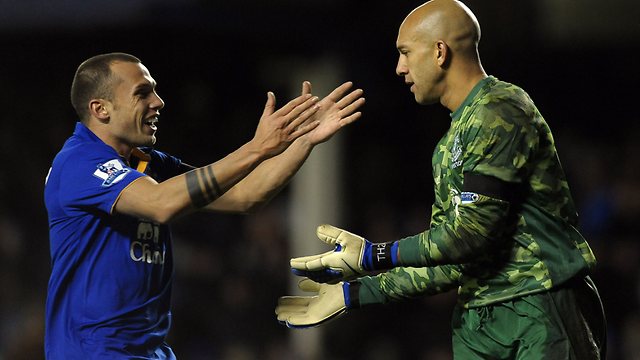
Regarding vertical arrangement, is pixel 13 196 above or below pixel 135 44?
below

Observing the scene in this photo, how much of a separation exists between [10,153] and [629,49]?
19.1ft

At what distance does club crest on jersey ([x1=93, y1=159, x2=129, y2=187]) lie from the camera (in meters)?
4.22

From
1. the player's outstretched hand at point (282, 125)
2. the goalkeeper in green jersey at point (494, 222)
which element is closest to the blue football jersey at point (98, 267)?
the player's outstretched hand at point (282, 125)

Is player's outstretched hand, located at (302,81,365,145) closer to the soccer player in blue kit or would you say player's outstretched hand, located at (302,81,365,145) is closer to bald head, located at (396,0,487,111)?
the soccer player in blue kit

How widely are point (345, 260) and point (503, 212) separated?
73 centimetres

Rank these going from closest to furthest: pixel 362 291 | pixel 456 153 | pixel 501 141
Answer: pixel 501 141 < pixel 456 153 < pixel 362 291

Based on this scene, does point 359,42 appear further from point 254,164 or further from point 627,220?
point 254,164

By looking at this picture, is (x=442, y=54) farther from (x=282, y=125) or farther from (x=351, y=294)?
(x=351, y=294)

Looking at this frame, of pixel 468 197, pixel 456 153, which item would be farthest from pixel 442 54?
pixel 468 197

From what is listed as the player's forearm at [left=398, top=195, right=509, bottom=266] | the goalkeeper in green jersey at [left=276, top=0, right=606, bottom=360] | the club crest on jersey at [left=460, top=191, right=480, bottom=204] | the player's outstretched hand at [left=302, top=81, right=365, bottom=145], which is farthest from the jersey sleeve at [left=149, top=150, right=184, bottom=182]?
the club crest on jersey at [left=460, top=191, right=480, bottom=204]

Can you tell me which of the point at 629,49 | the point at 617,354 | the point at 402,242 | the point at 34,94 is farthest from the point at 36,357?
the point at 629,49

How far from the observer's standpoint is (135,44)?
10.0 meters

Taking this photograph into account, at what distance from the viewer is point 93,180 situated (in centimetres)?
424

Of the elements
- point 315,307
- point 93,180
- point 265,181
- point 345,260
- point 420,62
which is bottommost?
point 315,307
